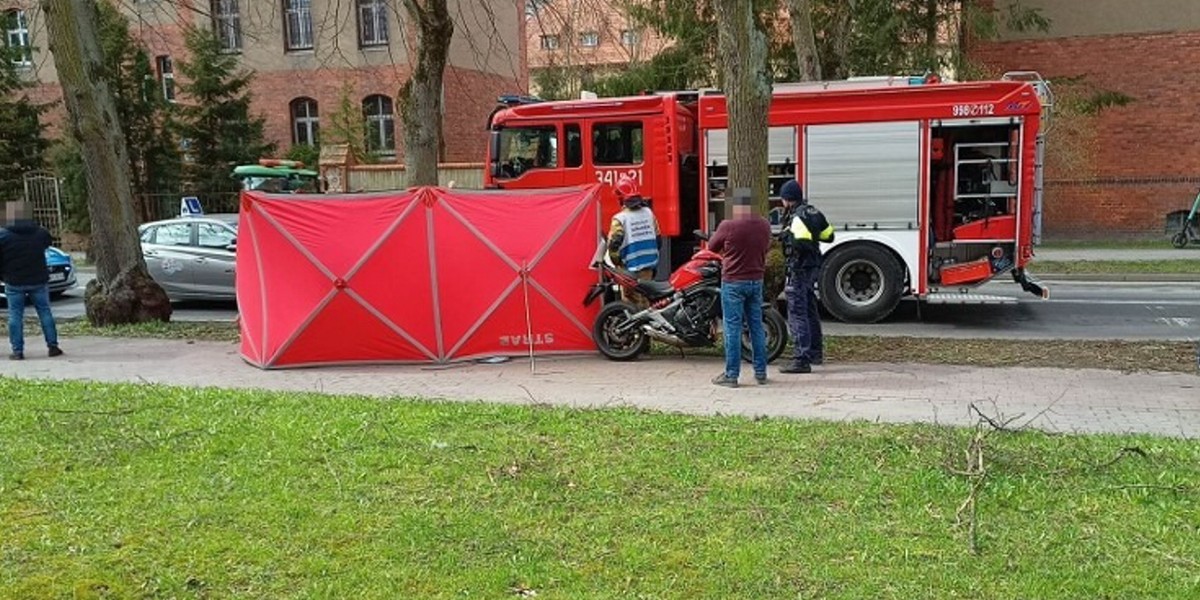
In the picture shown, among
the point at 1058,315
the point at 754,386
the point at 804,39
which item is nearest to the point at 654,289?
the point at 754,386

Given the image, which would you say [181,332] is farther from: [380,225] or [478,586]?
[478,586]

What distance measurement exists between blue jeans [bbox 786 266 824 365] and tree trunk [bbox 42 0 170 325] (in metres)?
8.91

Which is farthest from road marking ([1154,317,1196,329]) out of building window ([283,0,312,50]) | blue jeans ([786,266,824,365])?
building window ([283,0,312,50])

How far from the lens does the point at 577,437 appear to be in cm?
630

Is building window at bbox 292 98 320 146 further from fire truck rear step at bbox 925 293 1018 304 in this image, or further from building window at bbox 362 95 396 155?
fire truck rear step at bbox 925 293 1018 304

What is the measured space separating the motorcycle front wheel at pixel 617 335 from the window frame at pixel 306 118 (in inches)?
1052

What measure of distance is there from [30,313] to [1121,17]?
25543mm

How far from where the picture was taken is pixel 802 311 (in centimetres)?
902

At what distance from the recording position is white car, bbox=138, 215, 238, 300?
50.2ft

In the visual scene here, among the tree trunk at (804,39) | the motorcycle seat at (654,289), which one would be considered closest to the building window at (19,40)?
the tree trunk at (804,39)

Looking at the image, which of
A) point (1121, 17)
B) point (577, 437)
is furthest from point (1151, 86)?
point (577, 437)

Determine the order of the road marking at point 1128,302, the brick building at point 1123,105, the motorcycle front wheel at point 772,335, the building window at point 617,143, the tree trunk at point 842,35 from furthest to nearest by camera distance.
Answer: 1. the brick building at point 1123,105
2. the tree trunk at point 842,35
3. the road marking at point 1128,302
4. the building window at point 617,143
5. the motorcycle front wheel at point 772,335

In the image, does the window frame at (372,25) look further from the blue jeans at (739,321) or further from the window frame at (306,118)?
the blue jeans at (739,321)

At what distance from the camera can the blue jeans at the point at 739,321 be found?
834cm
